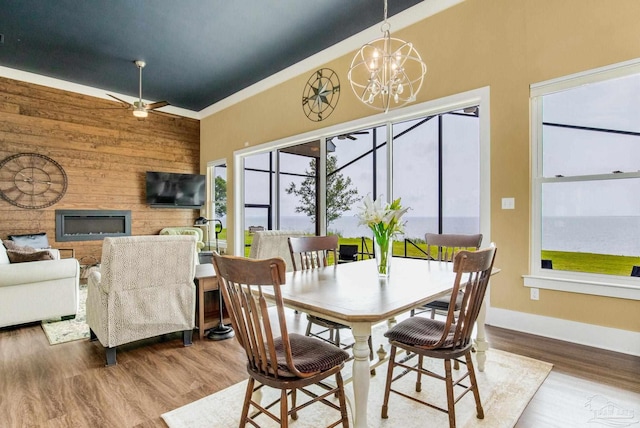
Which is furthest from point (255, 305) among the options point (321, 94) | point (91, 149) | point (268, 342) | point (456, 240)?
point (91, 149)

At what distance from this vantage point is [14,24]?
14.1 feet

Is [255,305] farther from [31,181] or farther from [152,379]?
[31,181]

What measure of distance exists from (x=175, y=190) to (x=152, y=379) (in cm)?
568

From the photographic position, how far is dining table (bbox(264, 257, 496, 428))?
139 cm

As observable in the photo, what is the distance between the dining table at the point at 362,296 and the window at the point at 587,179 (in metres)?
1.35

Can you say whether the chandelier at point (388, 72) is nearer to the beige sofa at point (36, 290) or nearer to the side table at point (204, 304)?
the side table at point (204, 304)

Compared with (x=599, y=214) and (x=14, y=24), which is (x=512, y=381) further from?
(x=14, y=24)

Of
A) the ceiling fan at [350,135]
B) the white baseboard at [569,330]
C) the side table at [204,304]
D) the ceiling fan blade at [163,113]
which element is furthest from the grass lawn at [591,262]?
the ceiling fan blade at [163,113]

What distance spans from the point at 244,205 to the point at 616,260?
228 inches

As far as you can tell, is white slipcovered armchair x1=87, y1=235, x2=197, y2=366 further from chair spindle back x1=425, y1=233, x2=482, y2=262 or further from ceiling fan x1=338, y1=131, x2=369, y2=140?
ceiling fan x1=338, y1=131, x2=369, y2=140

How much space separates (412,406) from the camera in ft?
6.43

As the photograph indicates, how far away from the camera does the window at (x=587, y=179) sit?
2.77 m

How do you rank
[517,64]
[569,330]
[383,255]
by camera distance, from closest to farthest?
1. [383,255]
2. [569,330]
3. [517,64]

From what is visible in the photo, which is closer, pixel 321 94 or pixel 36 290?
pixel 36 290
